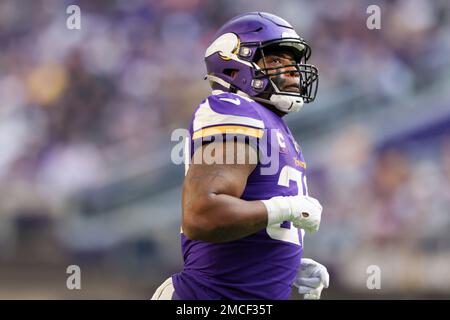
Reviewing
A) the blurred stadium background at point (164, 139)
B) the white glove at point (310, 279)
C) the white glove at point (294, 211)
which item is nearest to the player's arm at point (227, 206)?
the white glove at point (294, 211)

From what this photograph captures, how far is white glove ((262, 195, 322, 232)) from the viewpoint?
6.84ft

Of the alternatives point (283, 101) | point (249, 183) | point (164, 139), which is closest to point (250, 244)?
point (249, 183)

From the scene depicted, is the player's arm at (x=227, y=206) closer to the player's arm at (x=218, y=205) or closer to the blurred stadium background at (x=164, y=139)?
the player's arm at (x=218, y=205)

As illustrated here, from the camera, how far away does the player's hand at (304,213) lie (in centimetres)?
212

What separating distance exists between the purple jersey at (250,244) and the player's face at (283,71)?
0.24 metres

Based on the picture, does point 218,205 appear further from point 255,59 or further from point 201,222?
point 255,59

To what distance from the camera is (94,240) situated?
→ 5.43m

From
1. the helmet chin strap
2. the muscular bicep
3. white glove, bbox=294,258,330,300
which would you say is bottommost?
white glove, bbox=294,258,330,300

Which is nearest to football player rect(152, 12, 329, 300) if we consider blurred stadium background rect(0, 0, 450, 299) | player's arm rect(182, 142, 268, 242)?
player's arm rect(182, 142, 268, 242)

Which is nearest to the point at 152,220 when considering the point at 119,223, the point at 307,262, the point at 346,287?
the point at 119,223

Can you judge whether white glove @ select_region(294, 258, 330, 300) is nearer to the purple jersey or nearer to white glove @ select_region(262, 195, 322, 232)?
the purple jersey

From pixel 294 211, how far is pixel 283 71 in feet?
2.15

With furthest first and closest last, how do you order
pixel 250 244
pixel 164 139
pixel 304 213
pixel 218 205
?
pixel 164 139 < pixel 250 244 < pixel 304 213 < pixel 218 205

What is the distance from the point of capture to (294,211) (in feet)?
6.94
